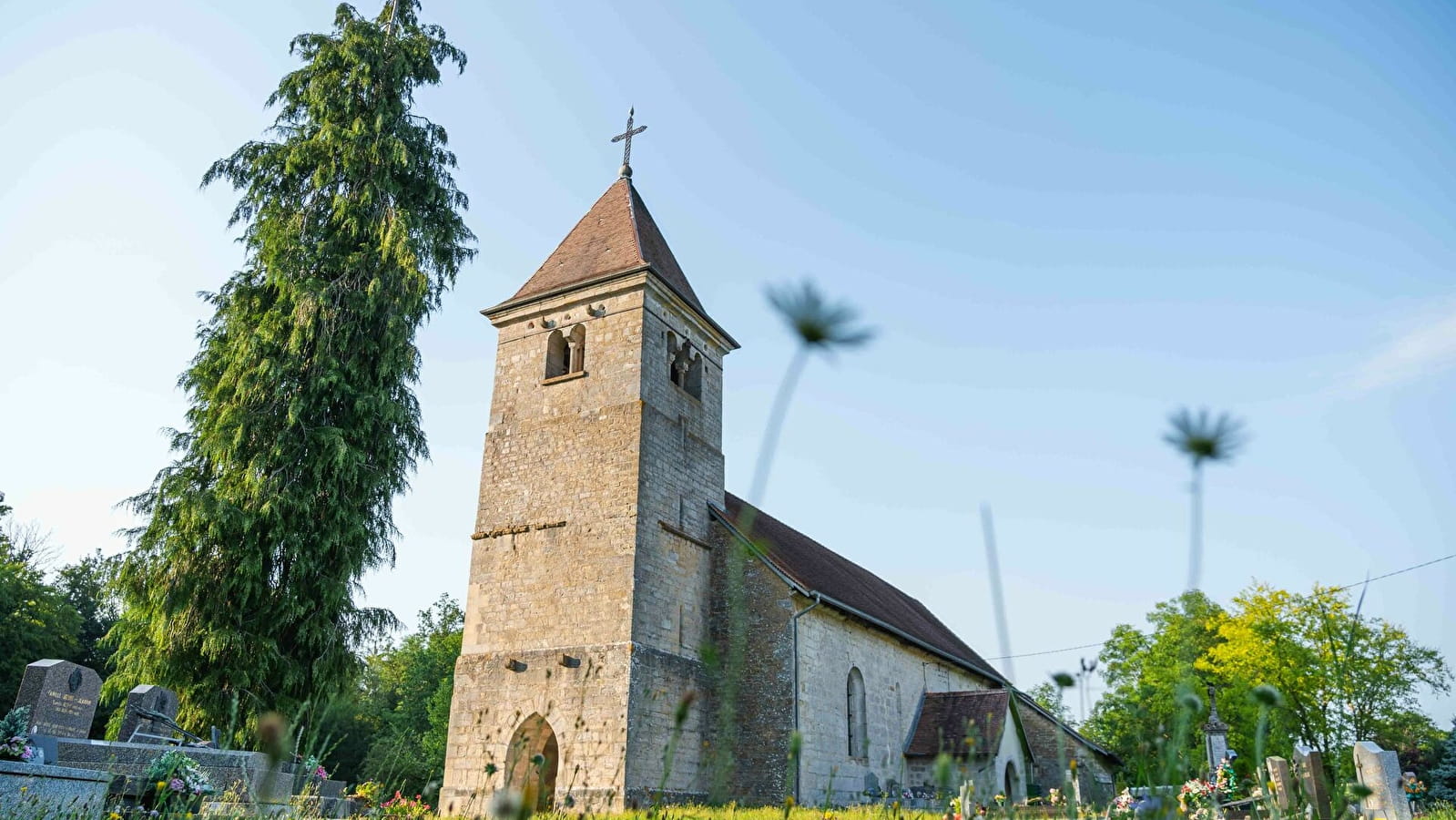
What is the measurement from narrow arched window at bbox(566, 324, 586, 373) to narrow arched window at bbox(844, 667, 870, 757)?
886 cm

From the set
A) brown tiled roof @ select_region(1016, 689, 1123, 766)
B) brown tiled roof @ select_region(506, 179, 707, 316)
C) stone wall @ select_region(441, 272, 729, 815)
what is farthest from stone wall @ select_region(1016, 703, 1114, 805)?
brown tiled roof @ select_region(506, 179, 707, 316)

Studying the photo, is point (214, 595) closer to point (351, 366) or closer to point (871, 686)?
point (351, 366)

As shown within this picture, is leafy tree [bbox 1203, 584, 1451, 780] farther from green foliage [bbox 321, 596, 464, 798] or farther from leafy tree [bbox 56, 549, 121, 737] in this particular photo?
leafy tree [bbox 56, 549, 121, 737]

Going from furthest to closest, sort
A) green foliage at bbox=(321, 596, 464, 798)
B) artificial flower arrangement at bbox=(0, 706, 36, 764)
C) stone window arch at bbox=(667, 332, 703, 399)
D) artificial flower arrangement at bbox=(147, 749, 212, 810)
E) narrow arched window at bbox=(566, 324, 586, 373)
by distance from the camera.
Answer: green foliage at bbox=(321, 596, 464, 798), stone window arch at bbox=(667, 332, 703, 399), narrow arched window at bbox=(566, 324, 586, 373), artificial flower arrangement at bbox=(0, 706, 36, 764), artificial flower arrangement at bbox=(147, 749, 212, 810)

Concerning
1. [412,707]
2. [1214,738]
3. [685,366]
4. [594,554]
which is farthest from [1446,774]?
[412,707]

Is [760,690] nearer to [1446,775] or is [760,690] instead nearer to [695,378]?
[695,378]

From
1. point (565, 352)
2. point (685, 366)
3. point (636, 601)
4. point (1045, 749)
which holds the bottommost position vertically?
point (1045, 749)

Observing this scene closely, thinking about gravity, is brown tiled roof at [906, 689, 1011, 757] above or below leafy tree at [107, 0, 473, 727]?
below

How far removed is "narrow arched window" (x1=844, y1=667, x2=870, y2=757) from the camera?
762 inches

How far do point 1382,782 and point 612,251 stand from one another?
16.5 m

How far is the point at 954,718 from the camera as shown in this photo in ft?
69.4

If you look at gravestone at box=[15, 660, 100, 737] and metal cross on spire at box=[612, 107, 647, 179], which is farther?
metal cross on spire at box=[612, 107, 647, 179]

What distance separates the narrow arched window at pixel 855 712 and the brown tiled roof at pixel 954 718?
159 centimetres

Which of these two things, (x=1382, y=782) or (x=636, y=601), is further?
(x=636, y=601)
